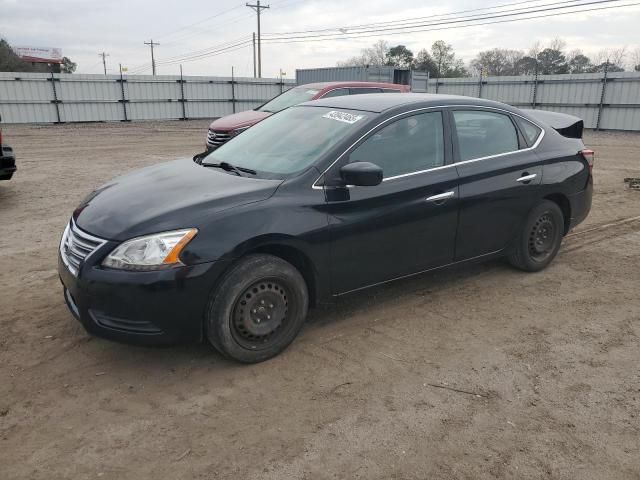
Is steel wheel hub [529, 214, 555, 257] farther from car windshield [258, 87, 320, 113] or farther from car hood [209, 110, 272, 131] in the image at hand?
car windshield [258, 87, 320, 113]

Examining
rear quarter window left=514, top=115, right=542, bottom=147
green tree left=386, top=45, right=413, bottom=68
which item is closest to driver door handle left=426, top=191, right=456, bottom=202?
rear quarter window left=514, top=115, right=542, bottom=147

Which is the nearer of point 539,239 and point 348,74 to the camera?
point 539,239

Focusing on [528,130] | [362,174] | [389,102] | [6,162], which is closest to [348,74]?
[6,162]

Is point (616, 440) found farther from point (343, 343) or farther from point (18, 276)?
point (18, 276)

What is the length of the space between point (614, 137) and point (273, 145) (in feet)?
62.9

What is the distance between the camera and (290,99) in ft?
39.2

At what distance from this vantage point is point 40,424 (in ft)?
9.75

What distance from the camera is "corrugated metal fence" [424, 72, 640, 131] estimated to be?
2053cm

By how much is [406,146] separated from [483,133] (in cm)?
95

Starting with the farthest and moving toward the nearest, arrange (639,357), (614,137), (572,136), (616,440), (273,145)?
(614,137)
(572,136)
(273,145)
(639,357)
(616,440)

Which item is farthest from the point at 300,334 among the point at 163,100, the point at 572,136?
the point at 163,100

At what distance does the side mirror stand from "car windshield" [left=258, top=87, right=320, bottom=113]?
8181mm

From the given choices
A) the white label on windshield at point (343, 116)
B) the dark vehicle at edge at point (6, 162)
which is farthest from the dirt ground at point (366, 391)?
the dark vehicle at edge at point (6, 162)

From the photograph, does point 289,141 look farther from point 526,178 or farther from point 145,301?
point 526,178
